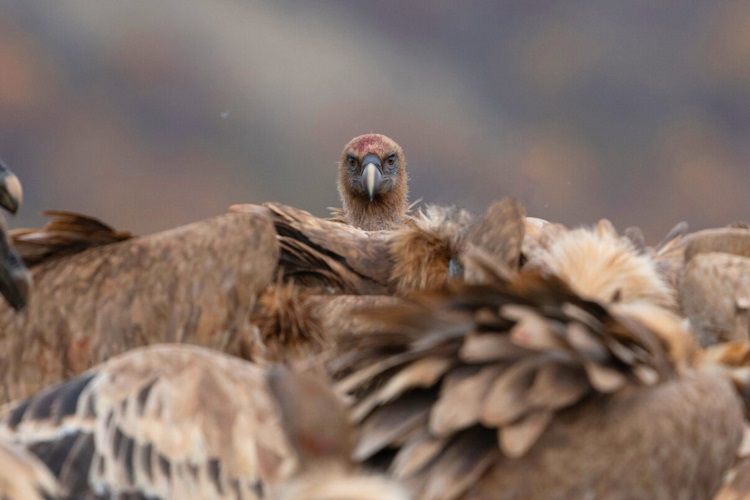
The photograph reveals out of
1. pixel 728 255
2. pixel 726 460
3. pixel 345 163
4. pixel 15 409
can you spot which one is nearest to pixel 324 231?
pixel 728 255

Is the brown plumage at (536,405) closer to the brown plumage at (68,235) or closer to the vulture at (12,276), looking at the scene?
the vulture at (12,276)

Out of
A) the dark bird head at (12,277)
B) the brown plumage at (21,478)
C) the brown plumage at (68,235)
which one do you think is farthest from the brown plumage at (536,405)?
the brown plumage at (68,235)

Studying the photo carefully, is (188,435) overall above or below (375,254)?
below

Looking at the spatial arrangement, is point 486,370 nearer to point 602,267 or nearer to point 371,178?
point 602,267

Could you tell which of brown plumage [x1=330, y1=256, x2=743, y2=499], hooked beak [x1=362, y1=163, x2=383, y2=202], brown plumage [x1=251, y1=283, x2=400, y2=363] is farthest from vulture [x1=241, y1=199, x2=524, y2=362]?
hooked beak [x1=362, y1=163, x2=383, y2=202]

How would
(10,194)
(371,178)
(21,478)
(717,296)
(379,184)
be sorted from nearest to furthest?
(21,478)
(10,194)
(717,296)
(371,178)
(379,184)

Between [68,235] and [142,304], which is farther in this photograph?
[68,235]

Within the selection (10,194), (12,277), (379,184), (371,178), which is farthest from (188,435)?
(379,184)

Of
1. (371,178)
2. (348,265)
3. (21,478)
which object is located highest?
(371,178)
